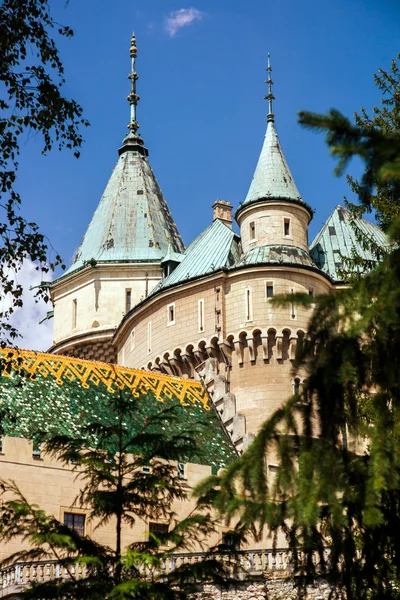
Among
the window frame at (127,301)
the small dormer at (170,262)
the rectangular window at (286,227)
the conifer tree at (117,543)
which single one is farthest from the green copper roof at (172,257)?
the conifer tree at (117,543)

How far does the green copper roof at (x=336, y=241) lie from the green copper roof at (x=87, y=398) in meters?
8.79

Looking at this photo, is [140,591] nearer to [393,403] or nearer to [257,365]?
[393,403]

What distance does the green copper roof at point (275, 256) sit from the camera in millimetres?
40531

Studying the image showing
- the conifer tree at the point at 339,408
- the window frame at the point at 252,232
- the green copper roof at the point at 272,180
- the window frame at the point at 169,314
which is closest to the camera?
the conifer tree at the point at 339,408

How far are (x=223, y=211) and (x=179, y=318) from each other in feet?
29.4

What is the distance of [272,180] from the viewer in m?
42.4

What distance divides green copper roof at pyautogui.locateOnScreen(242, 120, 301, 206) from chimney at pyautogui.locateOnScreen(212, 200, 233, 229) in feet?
16.3

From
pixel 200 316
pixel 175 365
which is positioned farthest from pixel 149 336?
pixel 200 316

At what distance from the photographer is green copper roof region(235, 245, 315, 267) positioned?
40.5 metres

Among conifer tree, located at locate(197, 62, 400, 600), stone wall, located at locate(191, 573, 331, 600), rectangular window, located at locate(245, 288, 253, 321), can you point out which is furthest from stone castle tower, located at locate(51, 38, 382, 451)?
conifer tree, located at locate(197, 62, 400, 600)

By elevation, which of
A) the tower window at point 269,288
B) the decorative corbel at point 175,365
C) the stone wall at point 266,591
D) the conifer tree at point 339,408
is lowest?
the stone wall at point 266,591

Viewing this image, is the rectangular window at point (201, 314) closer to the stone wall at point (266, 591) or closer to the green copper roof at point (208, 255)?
the green copper roof at point (208, 255)

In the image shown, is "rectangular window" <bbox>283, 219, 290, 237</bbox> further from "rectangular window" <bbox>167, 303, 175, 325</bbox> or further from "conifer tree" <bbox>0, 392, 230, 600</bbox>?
"conifer tree" <bbox>0, 392, 230, 600</bbox>

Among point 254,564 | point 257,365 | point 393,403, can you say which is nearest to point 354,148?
point 393,403
